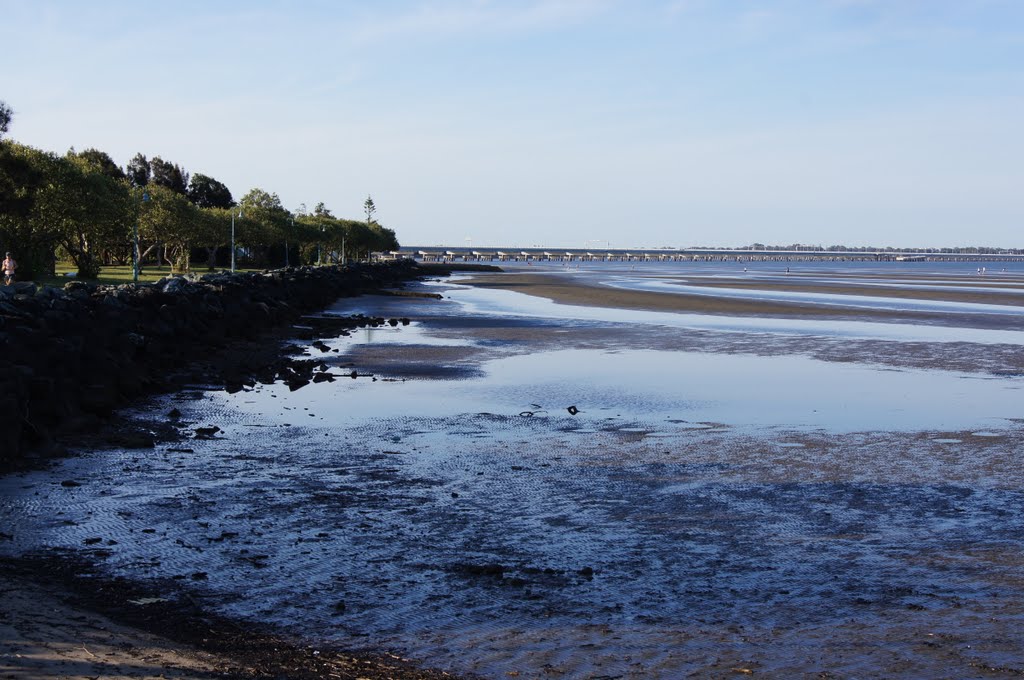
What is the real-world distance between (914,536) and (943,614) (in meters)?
2.08

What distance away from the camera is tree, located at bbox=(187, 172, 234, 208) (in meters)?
124

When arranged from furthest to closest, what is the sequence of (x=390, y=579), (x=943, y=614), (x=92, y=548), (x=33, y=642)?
(x=92, y=548), (x=390, y=579), (x=943, y=614), (x=33, y=642)

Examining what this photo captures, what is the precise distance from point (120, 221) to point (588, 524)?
4768 centimetres

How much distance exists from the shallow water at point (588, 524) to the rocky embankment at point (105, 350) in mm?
1006

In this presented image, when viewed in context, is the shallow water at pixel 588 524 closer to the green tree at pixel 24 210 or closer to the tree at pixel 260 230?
the green tree at pixel 24 210

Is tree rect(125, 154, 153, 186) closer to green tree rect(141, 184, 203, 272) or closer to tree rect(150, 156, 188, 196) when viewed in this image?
tree rect(150, 156, 188, 196)

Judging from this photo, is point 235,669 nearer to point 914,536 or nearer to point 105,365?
point 914,536

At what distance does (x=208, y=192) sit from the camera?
414 ft

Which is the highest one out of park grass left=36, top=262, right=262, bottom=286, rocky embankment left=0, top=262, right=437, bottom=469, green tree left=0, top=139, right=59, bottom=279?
green tree left=0, top=139, right=59, bottom=279

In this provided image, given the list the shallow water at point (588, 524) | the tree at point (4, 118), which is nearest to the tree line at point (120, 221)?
the tree at point (4, 118)

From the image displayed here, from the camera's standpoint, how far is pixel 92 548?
8469 mm

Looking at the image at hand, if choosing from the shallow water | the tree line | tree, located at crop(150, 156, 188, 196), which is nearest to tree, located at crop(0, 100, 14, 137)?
the tree line

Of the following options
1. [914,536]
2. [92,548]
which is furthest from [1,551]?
[914,536]

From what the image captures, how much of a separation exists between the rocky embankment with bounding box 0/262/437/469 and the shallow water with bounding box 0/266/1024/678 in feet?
3.30
